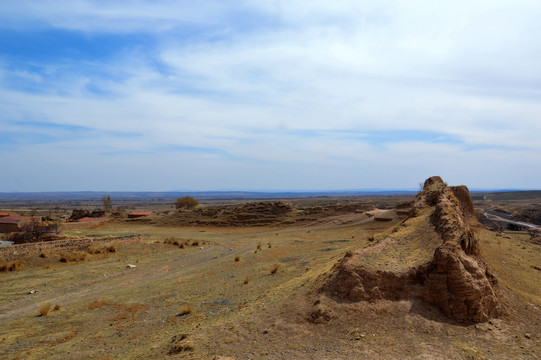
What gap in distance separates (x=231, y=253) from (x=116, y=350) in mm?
18896

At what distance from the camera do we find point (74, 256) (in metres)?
23.9

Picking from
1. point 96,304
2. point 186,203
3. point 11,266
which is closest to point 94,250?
point 11,266

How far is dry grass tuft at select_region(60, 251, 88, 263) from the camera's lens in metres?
23.3

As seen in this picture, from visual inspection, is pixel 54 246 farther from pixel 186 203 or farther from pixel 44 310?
pixel 186 203

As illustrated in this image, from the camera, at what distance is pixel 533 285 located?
13055mm

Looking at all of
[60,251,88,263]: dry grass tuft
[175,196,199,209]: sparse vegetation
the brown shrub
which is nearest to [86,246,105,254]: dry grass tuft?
[60,251,88,263]: dry grass tuft

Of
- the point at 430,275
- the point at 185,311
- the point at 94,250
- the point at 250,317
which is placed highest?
the point at 430,275

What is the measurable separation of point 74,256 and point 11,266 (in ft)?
12.3

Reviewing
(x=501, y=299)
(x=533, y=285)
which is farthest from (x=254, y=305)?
(x=533, y=285)

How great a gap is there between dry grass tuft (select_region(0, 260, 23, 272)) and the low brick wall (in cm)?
50

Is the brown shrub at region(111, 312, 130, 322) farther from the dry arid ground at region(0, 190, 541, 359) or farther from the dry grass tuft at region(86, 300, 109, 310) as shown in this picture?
the dry grass tuft at region(86, 300, 109, 310)

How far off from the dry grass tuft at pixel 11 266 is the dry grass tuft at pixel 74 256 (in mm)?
2455

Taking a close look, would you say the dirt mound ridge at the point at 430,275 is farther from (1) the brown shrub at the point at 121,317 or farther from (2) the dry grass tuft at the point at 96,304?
(2) the dry grass tuft at the point at 96,304

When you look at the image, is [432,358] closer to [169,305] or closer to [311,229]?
[169,305]
